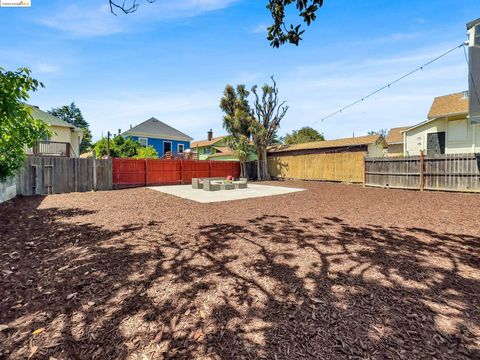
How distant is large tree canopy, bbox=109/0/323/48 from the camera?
322cm

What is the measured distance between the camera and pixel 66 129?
18141mm

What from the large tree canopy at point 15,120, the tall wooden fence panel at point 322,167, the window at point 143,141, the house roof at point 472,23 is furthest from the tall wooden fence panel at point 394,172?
the window at point 143,141

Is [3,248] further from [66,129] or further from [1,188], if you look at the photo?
[66,129]

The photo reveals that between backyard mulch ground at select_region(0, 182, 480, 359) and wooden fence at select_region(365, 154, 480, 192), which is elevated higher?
wooden fence at select_region(365, 154, 480, 192)

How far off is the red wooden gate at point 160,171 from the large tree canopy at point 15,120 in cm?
840

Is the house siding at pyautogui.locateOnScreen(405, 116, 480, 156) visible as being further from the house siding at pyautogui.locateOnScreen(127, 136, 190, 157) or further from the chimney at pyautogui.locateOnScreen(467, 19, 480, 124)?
the house siding at pyautogui.locateOnScreen(127, 136, 190, 157)

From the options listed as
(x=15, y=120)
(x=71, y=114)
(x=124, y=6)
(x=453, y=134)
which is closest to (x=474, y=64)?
(x=124, y=6)

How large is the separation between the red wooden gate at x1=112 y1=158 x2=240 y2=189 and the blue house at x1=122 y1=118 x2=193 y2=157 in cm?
985

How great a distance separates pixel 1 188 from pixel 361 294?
34.5 feet

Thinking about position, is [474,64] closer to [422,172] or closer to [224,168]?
[422,172]

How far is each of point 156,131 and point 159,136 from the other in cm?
64

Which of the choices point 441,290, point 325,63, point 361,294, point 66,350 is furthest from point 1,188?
point 325,63

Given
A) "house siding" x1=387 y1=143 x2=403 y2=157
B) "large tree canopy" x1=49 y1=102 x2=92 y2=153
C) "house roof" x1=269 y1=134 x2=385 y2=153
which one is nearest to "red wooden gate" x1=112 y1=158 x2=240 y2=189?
"house roof" x1=269 y1=134 x2=385 y2=153

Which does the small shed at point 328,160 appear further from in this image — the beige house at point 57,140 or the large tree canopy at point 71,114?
the large tree canopy at point 71,114
